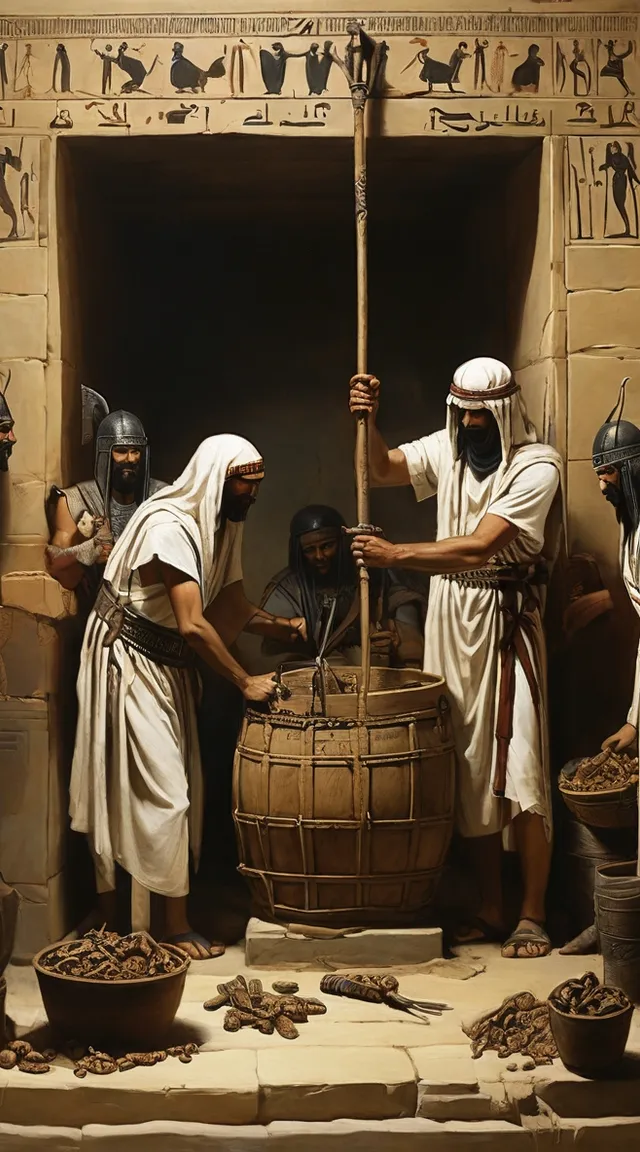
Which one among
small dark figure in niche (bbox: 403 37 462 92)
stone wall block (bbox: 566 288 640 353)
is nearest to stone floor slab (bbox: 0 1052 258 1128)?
stone wall block (bbox: 566 288 640 353)

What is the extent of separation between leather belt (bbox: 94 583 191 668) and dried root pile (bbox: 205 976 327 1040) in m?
1.25

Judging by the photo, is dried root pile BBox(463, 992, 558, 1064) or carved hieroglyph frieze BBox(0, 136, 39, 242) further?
carved hieroglyph frieze BBox(0, 136, 39, 242)

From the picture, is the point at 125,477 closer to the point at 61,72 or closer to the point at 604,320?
the point at 61,72

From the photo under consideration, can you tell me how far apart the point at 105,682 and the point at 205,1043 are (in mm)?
1437

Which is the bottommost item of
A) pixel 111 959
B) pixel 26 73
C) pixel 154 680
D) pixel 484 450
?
pixel 111 959

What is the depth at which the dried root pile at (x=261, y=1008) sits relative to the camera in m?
4.50

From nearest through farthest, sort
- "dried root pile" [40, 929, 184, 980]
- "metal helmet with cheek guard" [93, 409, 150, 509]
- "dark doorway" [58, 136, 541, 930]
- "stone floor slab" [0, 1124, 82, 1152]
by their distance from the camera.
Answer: "stone floor slab" [0, 1124, 82, 1152] < "dried root pile" [40, 929, 184, 980] < "metal helmet with cheek guard" [93, 409, 150, 509] < "dark doorway" [58, 136, 541, 930]

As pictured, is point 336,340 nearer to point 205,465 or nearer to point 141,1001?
point 205,465

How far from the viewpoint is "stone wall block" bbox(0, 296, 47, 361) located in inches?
206

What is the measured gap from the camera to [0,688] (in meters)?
5.16

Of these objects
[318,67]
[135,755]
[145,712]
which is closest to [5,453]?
[145,712]

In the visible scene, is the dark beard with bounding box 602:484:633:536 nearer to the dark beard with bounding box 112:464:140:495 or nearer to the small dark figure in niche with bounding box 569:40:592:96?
the small dark figure in niche with bounding box 569:40:592:96

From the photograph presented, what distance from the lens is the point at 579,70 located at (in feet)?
17.6

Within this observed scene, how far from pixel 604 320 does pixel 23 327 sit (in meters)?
2.31
